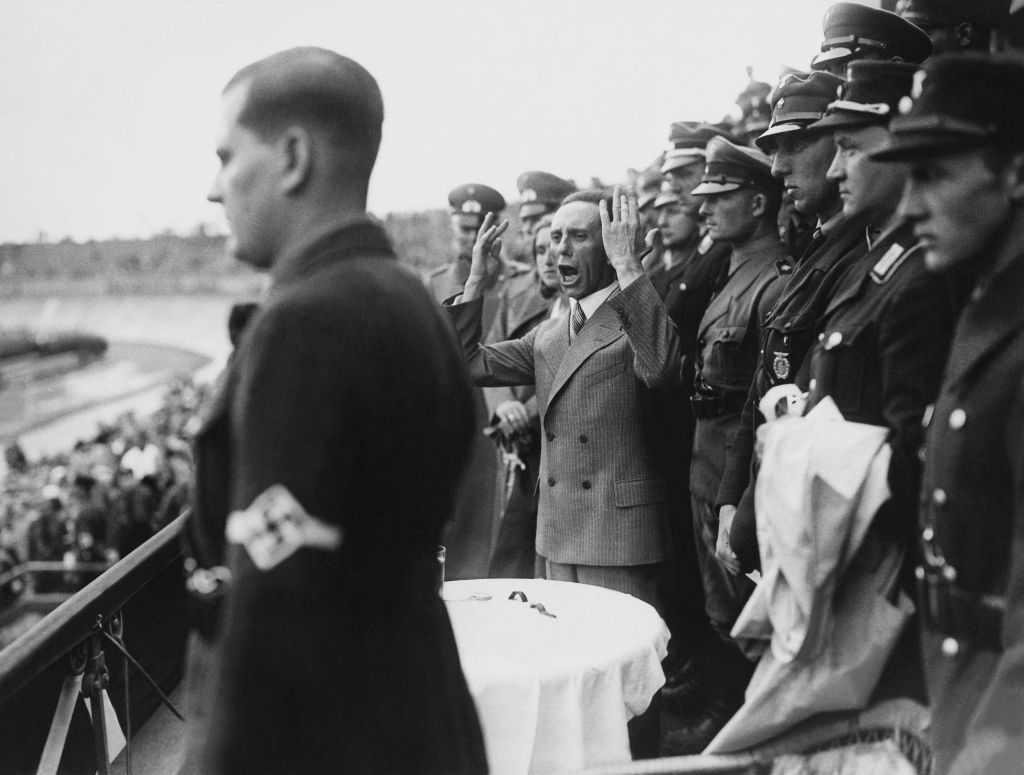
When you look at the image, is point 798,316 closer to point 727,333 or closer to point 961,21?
point 961,21

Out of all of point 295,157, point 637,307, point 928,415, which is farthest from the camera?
point 637,307

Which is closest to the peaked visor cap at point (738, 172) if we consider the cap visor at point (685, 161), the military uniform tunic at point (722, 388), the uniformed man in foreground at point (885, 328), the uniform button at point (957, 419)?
the military uniform tunic at point (722, 388)

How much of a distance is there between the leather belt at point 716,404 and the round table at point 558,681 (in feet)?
3.46

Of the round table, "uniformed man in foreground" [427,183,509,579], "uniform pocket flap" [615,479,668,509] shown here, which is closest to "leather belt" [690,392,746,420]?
"uniform pocket flap" [615,479,668,509]

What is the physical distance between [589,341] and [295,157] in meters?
2.38

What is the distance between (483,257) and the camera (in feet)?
14.1

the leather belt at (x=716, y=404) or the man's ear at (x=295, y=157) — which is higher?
the man's ear at (x=295, y=157)

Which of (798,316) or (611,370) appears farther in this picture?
(611,370)

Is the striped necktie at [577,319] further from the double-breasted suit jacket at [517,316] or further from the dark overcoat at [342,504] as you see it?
the dark overcoat at [342,504]

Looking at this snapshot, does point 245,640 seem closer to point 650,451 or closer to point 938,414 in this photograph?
point 938,414

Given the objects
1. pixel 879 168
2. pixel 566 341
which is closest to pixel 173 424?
pixel 566 341

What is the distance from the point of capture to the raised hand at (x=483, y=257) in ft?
14.1

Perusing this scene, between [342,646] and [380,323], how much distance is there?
455 millimetres

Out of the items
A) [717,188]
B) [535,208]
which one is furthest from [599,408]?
[535,208]
